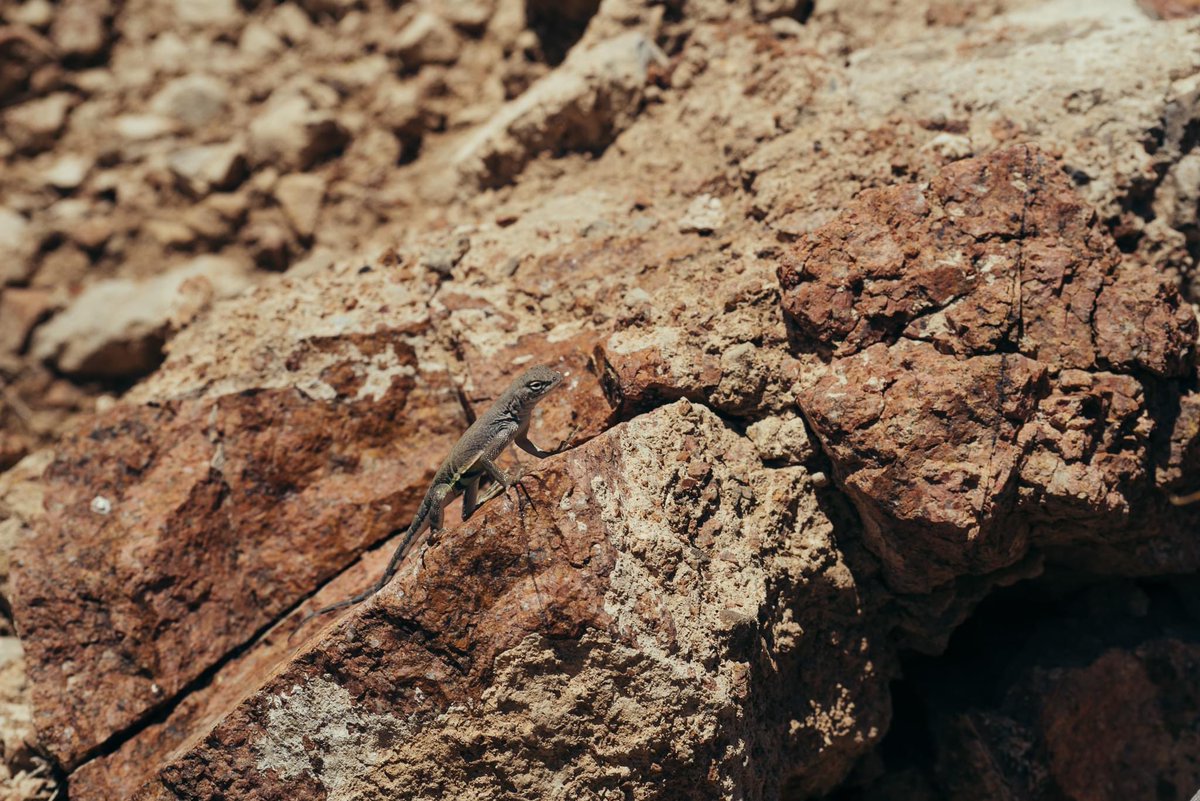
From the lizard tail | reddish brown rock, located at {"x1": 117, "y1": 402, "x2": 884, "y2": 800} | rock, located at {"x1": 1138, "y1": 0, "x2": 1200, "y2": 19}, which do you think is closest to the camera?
reddish brown rock, located at {"x1": 117, "y1": 402, "x2": 884, "y2": 800}

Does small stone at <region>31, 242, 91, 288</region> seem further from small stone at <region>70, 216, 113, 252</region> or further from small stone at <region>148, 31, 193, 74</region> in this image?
small stone at <region>148, 31, 193, 74</region>

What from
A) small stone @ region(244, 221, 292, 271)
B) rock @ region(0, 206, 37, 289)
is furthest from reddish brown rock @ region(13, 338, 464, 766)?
rock @ region(0, 206, 37, 289)

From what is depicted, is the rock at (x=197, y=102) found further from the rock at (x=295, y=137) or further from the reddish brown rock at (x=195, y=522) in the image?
the reddish brown rock at (x=195, y=522)

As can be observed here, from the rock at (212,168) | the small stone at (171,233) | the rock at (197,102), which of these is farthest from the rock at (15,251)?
the rock at (197,102)

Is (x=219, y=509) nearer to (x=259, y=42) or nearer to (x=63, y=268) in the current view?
(x=63, y=268)

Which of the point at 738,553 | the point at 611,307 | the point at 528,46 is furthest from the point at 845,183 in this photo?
the point at 528,46

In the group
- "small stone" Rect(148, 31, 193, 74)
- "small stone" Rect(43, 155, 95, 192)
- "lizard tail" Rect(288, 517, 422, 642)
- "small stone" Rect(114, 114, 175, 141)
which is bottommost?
"lizard tail" Rect(288, 517, 422, 642)

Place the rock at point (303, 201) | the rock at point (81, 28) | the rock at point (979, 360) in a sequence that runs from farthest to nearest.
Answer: the rock at point (81, 28), the rock at point (303, 201), the rock at point (979, 360)
